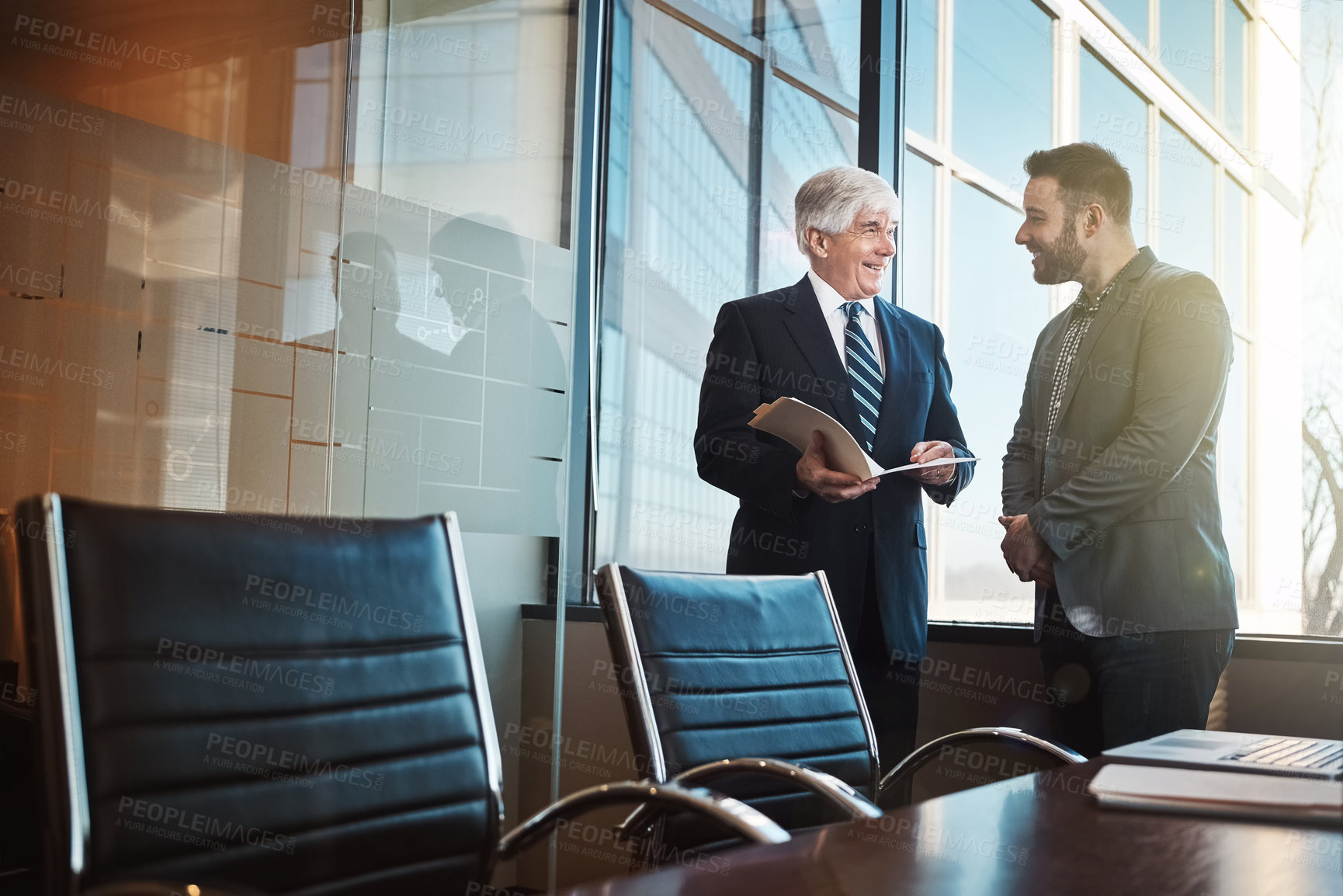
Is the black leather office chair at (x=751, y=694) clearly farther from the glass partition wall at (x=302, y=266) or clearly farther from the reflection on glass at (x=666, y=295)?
the reflection on glass at (x=666, y=295)

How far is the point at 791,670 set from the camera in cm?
192

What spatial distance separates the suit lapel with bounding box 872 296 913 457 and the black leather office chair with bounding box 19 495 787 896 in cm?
169

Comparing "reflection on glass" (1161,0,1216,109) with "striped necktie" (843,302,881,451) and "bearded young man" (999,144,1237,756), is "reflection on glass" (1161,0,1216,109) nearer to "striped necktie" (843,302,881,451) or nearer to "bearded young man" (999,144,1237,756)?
"bearded young man" (999,144,1237,756)

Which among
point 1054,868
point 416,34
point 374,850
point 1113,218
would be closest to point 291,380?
point 416,34

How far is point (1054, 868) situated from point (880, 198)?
2412 mm

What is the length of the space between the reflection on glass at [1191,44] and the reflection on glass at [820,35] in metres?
0.96

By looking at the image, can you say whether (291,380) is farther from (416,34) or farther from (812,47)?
(812,47)

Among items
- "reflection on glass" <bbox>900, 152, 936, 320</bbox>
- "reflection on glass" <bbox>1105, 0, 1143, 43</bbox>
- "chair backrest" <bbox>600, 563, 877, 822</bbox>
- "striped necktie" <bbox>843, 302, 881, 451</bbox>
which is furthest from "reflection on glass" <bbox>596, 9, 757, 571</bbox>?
"chair backrest" <bbox>600, 563, 877, 822</bbox>

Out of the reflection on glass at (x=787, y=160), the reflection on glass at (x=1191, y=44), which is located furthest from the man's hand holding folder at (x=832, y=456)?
the reflection on glass at (x=787, y=160)

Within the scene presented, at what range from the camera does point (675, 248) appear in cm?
435

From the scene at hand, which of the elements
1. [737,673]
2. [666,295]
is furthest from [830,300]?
[737,673]

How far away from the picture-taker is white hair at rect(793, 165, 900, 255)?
10.0 ft

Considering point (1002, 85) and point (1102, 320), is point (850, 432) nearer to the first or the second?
point (1102, 320)

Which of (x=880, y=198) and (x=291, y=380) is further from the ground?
(x=880, y=198)
